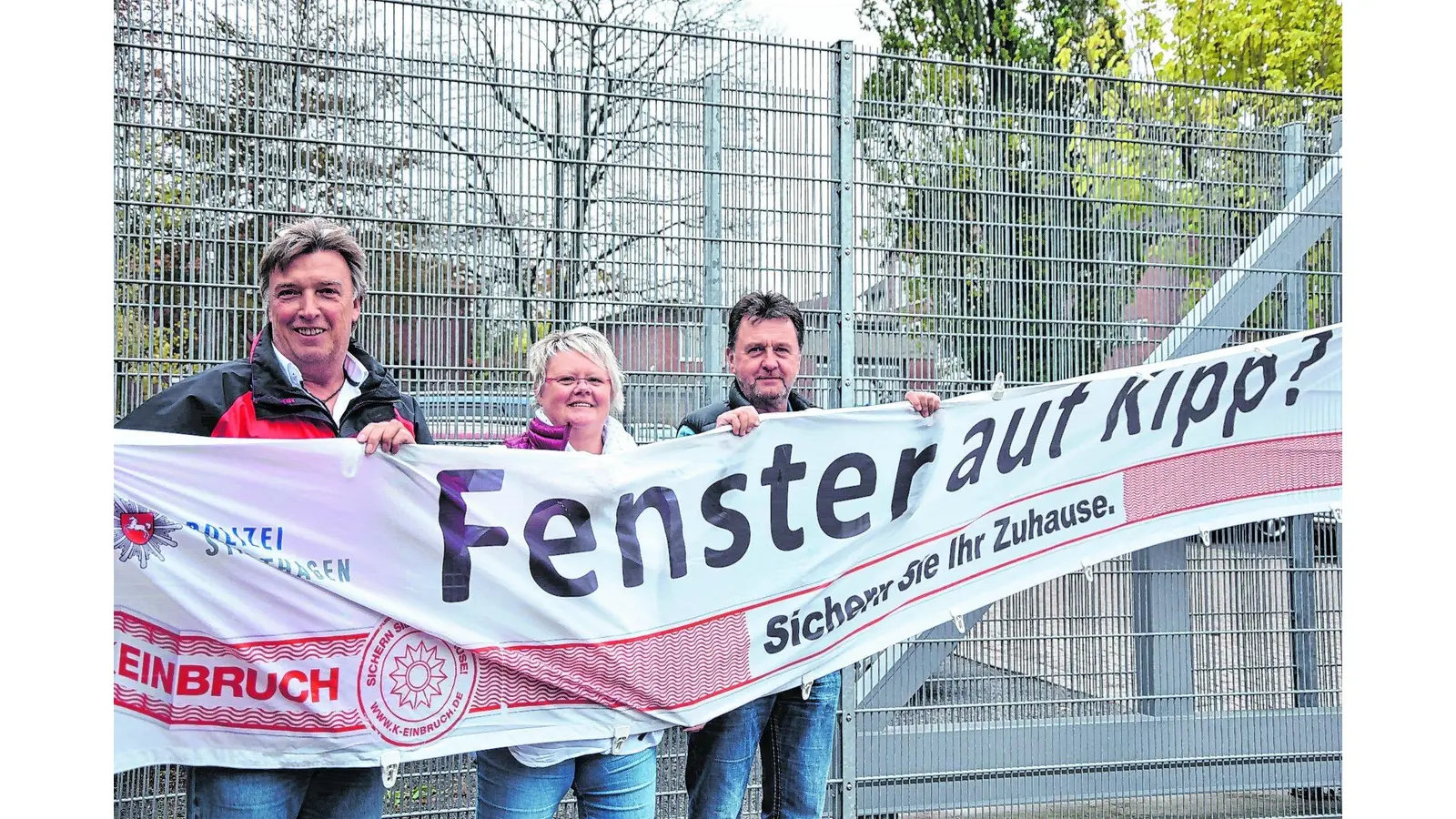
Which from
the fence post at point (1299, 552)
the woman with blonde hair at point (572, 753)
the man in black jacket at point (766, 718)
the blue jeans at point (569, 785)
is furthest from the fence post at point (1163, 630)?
the blue jeans at point (569, 785)

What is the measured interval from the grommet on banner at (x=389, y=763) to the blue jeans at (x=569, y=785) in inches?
10.3

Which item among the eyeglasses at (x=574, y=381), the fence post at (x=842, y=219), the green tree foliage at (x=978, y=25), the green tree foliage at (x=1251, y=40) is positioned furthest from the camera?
the green tree foliage at (x=978, y=25)

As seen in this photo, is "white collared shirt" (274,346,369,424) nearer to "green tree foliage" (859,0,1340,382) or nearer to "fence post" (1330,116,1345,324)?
"green tree foliage" (859,0,1340,382)

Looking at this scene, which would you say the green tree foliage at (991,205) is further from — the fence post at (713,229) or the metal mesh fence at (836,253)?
the fence post at (713,229)

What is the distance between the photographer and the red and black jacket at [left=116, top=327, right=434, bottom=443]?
10.5 feet

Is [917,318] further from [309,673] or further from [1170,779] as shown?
[309,673]

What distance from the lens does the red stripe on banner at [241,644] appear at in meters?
3.19

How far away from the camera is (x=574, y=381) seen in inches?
138

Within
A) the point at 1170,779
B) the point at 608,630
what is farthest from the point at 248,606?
the point at 1170,779

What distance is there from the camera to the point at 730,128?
5.00m

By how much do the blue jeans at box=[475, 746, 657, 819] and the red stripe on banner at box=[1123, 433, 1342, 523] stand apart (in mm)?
2368

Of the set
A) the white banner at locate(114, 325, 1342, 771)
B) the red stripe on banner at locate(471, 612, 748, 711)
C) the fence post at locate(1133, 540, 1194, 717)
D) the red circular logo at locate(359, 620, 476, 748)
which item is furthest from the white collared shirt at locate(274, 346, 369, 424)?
the fence post at locate(1133, 540, 1194, 717)

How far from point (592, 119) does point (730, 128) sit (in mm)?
625

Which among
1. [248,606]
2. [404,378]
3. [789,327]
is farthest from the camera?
[404,378]
